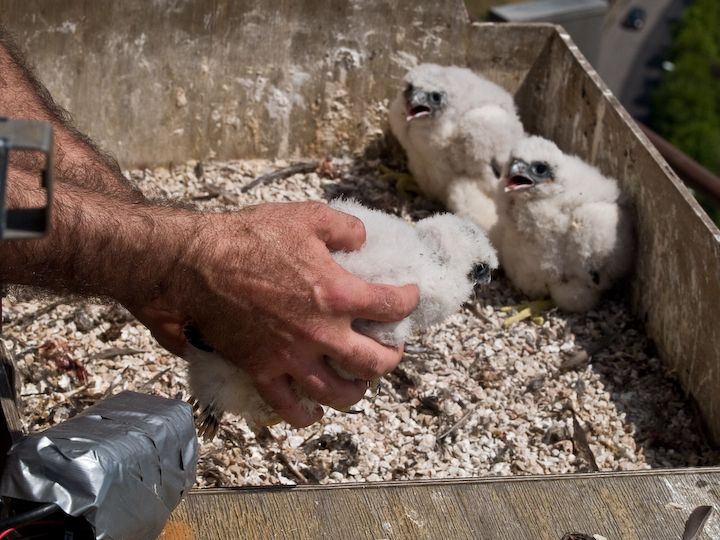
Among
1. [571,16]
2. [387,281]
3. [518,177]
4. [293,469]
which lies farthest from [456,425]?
[571,16]

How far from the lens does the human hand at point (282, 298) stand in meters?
1.88

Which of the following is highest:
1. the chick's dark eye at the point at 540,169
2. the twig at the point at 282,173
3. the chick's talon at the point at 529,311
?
the chick's dark eye at the point at 540,169

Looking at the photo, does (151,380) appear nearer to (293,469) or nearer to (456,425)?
(293,469)

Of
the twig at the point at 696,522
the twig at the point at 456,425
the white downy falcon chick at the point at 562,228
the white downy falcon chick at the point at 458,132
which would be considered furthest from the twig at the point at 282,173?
the twig at the point at 696,522

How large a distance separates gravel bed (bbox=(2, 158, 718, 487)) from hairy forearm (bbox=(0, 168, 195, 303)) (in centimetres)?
59

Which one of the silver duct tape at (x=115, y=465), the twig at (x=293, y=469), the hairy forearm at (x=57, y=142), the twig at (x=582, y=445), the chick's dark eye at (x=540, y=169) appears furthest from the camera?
the chick's dark eye at (x=540, y=169)

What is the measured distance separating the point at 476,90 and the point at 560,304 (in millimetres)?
949

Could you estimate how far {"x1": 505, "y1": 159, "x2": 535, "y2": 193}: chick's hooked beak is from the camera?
3.51 m

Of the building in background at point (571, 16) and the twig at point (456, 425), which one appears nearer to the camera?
the twig at point (456, 425)

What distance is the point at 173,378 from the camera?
2857 mm

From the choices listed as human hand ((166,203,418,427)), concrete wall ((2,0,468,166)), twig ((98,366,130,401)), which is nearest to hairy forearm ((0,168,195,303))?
human hand ((166,203,418,427))

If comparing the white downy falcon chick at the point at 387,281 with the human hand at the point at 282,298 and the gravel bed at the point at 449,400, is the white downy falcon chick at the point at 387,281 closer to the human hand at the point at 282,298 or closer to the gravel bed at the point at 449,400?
the human hand at the point at 282,298

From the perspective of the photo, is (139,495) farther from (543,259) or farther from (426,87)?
(426,87)

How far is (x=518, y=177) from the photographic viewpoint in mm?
3539
